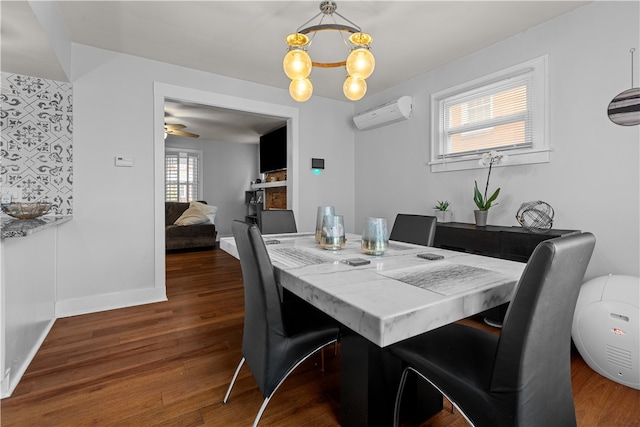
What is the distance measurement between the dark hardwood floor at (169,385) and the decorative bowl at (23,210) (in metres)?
0.89

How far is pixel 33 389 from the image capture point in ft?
5.12

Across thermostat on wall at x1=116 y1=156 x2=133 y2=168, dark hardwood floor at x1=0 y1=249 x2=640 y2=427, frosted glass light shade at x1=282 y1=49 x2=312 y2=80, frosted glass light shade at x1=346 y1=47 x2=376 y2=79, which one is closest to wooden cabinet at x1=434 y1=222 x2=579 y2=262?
dark hardwood floor at x1=0 y1=249 x2=640 y2=427

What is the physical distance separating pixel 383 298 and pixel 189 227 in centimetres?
540

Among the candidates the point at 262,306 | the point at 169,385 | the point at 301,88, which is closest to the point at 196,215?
the point at 169,385

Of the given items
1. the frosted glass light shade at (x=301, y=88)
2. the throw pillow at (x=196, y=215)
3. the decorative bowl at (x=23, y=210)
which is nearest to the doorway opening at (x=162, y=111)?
the decorative bowl at (x=23, y=210)

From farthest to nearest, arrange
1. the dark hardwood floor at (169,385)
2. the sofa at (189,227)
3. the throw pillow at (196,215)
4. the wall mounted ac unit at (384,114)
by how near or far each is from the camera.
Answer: the throw pillow at (196,215), the sofa at (189,227), the wall mounted ac unit at (384,114), the dark hardwood floor at (169,385)

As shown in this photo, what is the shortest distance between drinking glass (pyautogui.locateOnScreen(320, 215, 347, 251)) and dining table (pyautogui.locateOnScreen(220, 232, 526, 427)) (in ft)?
0.21

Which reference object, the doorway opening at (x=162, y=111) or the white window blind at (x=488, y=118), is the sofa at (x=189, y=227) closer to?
the doorway opening at (x=162, y=111)

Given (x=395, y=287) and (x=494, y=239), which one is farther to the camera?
(x=494, y=239)

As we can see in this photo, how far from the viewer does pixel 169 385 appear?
5.24 ft

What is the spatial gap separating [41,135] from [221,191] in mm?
4834

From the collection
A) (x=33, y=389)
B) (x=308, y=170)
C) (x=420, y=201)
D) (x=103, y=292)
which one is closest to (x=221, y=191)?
(x=308, y=170)

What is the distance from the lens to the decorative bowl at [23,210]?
5.91 feet

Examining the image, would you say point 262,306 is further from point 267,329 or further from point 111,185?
point 111,185
